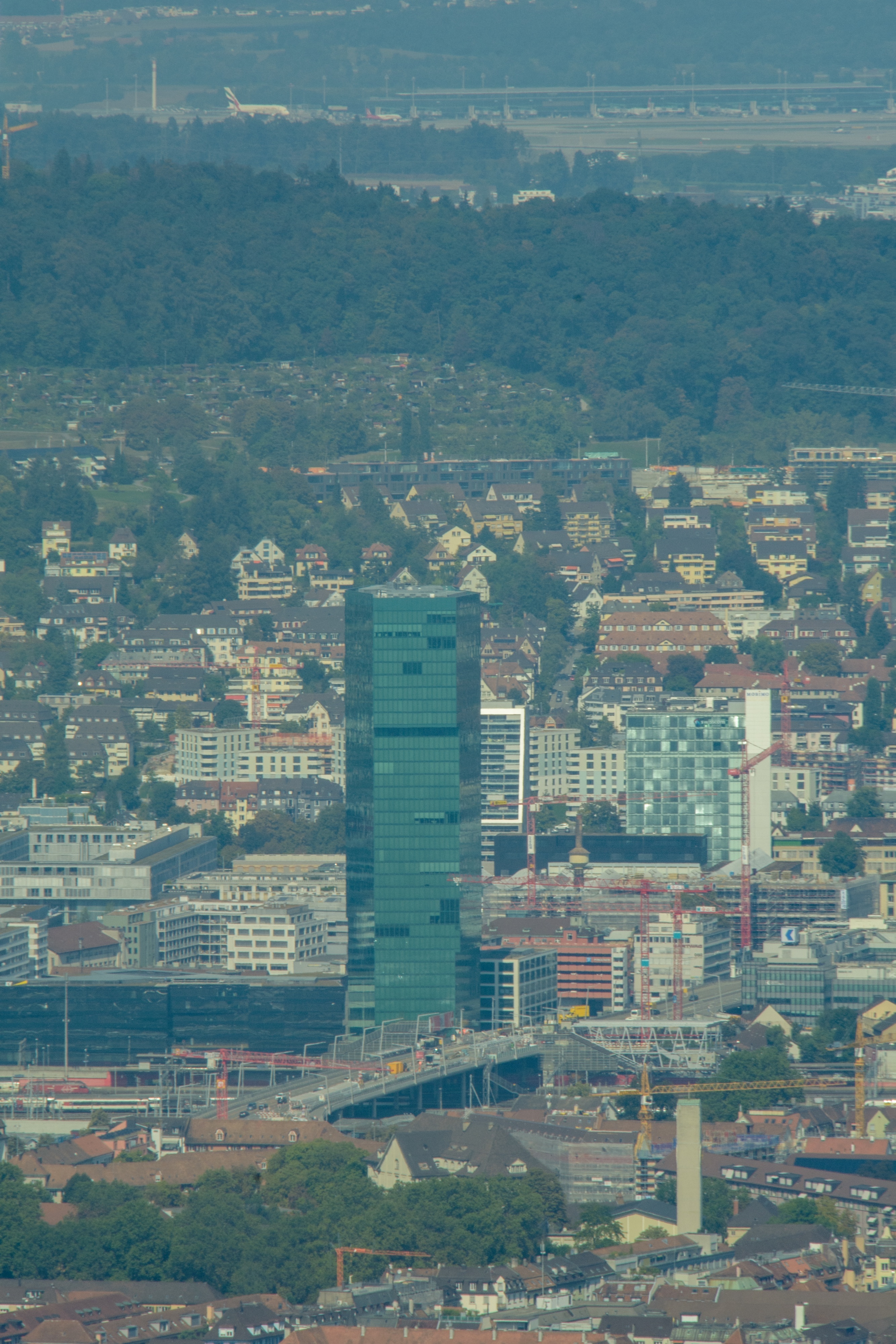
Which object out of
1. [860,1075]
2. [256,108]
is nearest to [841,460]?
[860,1075]

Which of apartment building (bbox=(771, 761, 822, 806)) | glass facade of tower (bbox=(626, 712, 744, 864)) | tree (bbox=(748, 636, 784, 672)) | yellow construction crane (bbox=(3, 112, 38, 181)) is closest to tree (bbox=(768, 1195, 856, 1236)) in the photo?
glass facade of tower (bbox=(626, 712, 744, 864))

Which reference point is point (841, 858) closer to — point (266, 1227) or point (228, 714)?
point (228, 714)

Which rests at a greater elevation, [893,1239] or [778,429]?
[778,429]

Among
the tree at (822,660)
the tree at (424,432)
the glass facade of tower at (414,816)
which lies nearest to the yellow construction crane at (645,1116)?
the glass facade of tower at (414,816)

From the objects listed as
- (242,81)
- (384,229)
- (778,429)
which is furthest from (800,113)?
(778,429)

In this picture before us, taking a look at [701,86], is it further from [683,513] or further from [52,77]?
[683,513]

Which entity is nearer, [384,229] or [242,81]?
[384,229]
